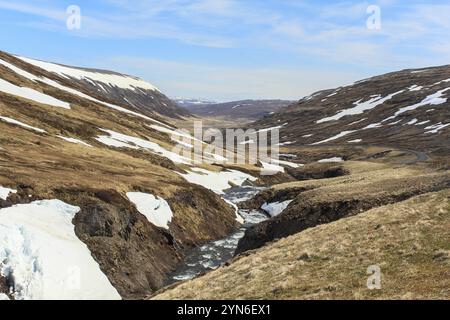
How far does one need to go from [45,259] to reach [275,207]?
3888 cm

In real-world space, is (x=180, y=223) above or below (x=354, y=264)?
below

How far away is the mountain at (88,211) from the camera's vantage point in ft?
96.7

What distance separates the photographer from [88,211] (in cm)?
3778

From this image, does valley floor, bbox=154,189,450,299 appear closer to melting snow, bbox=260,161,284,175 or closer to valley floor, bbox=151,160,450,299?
valley floor, bbox=151,160,450,299

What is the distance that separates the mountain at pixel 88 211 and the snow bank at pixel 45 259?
7cm

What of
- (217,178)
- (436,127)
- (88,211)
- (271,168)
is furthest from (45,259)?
(436,127)

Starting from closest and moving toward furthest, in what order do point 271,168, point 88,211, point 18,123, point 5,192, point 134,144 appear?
point 5,192
point 88,211
point 18,123
point 134,144
point 271,168

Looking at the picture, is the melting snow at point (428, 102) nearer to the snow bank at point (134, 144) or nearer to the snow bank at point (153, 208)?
the snow bank at point (134, 144)

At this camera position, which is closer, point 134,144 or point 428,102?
point 134,144

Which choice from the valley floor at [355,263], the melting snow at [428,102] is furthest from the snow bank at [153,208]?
the melting snow at [428,102]

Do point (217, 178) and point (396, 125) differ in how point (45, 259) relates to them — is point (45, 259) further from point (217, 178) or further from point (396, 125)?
point (396, 125)
